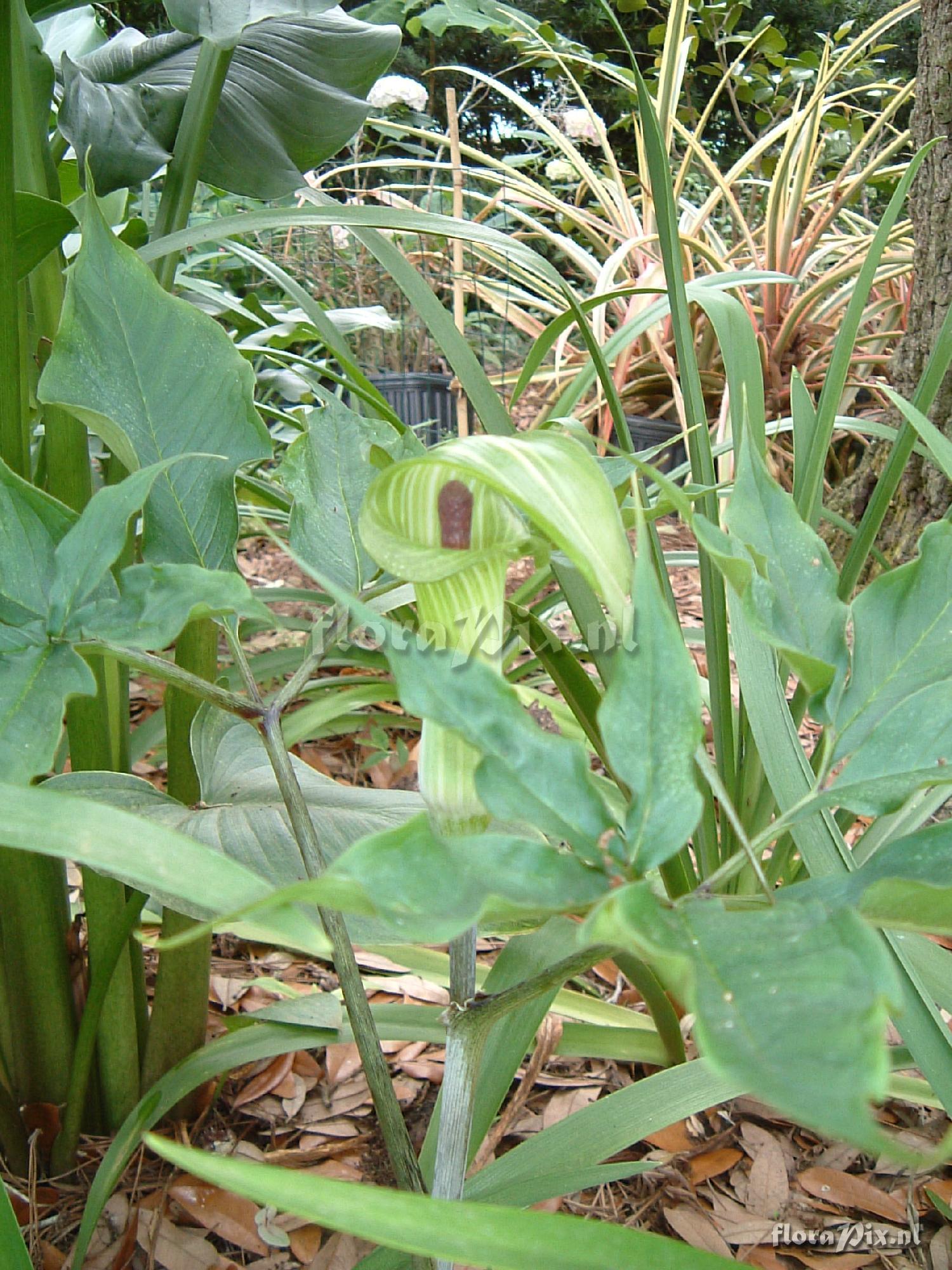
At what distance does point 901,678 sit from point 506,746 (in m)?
0.09

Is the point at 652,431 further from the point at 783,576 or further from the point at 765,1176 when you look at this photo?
the point at 783,576

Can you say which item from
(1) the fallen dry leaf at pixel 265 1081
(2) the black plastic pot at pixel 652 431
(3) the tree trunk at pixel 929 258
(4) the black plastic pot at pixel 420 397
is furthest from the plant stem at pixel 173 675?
(4) the black plastic pot at pixel 420 397

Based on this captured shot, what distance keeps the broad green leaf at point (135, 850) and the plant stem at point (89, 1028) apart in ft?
0.70

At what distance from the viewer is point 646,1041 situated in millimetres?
464

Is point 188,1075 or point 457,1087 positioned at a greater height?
point 457,1087

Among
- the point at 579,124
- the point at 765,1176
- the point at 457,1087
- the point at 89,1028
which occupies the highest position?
the point at 579,124

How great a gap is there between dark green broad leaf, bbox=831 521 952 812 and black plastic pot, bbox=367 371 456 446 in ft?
5.00

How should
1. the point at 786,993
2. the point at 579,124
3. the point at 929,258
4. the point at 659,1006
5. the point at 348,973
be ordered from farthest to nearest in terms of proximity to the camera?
the point at 579,124
the point at 929,258
the point at 659,1006
the point at 348,973
the point at 786,993

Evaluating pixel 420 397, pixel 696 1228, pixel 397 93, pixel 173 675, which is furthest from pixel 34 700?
pixel 397 93

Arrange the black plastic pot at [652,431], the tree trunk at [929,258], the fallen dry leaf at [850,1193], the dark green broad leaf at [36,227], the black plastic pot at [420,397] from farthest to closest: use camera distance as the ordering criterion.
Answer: the black plastic pot at [420,397]
the black plastic pot at [652,431]
the tree trunk at [929,258]
the fallen dry leaf at [850,1193]
the dark green broad leaf at [36,227]

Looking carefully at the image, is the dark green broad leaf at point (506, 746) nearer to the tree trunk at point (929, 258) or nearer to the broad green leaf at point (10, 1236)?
the broad green leaf at point (10, 1236)

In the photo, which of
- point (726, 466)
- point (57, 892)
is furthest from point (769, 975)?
point (726, 466)

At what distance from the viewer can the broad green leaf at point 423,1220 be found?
131mm

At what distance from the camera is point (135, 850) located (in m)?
0.15
